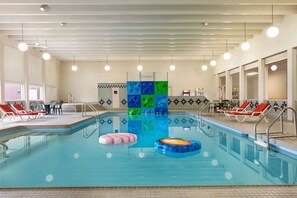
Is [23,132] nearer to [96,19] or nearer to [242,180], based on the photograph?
[96,19]

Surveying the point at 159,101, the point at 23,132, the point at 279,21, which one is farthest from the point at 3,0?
the point at 159,101

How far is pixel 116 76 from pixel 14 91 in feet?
23.7

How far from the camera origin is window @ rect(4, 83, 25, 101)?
10159 mm

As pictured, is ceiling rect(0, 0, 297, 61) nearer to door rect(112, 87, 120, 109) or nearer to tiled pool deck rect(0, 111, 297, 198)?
door rect(112, 87, 120, 109)

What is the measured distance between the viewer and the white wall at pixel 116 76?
16.6 meters

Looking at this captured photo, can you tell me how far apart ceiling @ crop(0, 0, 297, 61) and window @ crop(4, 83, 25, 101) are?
7.06ft

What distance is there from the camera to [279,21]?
7828 mm

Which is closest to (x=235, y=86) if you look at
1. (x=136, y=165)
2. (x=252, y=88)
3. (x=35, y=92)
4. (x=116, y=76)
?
(x=252, y=88)

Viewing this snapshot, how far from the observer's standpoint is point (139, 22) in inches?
299

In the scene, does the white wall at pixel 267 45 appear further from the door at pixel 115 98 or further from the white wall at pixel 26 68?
the white wall at pixel 26 68

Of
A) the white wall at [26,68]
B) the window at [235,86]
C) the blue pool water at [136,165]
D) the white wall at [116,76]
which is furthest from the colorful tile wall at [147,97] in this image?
the blue pool water at [136,165]

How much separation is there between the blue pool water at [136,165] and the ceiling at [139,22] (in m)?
3.79

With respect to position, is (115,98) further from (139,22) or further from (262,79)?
(262,79)

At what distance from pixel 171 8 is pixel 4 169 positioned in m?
5.73
